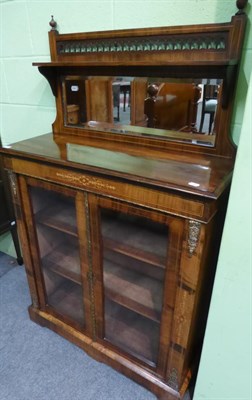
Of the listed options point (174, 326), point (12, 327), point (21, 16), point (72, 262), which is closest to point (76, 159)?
point (72, 262)

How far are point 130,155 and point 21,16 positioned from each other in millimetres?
987

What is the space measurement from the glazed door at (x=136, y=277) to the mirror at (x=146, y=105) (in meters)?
0.39

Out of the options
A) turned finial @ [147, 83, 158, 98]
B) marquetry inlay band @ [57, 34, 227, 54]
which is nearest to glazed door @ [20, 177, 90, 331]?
turned finial @ [147, 83, 158, 98]

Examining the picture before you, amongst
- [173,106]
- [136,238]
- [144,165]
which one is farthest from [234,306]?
[173,106]

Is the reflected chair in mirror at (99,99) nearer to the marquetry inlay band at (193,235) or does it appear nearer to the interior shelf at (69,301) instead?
the marquetry inlay band at (193,235)

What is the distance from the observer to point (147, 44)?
1.12 meters

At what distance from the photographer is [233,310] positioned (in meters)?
0.99

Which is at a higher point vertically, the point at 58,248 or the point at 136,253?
the point at 136,253

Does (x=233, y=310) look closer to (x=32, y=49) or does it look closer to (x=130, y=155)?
(x=130, y=155)

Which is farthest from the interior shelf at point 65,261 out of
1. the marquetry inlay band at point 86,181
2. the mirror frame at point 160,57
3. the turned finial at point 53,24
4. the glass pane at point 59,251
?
the turned finial at point 53,24

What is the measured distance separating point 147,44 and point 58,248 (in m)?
1.05

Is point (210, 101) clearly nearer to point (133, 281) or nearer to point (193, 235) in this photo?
point (193, 235)

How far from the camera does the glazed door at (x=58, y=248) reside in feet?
4.11

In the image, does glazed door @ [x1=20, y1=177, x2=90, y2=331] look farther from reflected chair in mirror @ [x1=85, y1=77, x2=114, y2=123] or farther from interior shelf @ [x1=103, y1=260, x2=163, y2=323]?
reflected chair in mirror @ [x1=85, y1=77, x2=114, y2=123]
